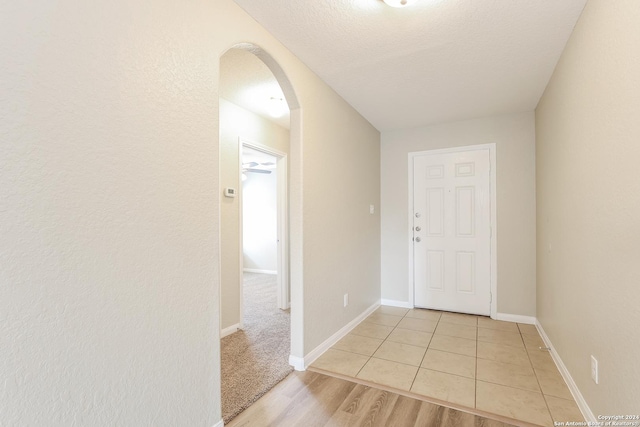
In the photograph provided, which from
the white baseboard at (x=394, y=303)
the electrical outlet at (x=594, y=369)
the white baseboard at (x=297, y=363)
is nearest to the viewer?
the electrical outlet at (x=594, y=369)

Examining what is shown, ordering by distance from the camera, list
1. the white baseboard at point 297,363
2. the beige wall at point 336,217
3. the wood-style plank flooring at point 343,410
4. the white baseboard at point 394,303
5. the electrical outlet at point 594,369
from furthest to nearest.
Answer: the white baseboard at point 394,303 < the beige wall at point 336,217 < the white baseboard at point 297,363 < the wood-style plank flooring at point 343,410 < the electrical outlet at point 594,369

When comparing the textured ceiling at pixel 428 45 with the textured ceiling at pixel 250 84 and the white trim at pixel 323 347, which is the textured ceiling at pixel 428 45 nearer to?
the textured ceiling at pixel 250 84

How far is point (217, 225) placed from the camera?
65.2 inches

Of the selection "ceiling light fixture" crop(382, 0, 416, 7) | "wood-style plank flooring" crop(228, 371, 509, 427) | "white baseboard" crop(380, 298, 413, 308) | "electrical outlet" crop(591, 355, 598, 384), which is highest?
"ceiling light fixture" crop(382, 0, 416, 7)

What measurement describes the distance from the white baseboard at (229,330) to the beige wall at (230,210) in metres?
0.03

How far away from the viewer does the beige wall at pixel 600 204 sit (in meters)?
1.28

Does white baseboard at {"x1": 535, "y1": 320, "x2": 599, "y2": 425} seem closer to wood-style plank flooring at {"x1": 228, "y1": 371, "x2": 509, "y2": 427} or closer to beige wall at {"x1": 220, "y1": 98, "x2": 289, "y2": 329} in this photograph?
wood-style plank flooring at {"x1": 228, "y1": 371, "x2": 509, "y2": 427}

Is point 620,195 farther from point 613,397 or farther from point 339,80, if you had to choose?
point 339,80

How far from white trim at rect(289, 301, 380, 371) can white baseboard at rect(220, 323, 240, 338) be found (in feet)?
3.10

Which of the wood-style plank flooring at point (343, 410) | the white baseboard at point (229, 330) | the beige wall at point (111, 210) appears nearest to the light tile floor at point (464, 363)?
the wood-style plank flooring at point (343, 410)

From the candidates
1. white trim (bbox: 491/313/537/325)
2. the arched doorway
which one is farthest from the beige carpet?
white trim (bbox: 491/313/537/325)

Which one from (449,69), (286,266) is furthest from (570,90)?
(286,266)

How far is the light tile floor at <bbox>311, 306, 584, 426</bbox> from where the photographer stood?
1945mm

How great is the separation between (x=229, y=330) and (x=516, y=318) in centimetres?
310
